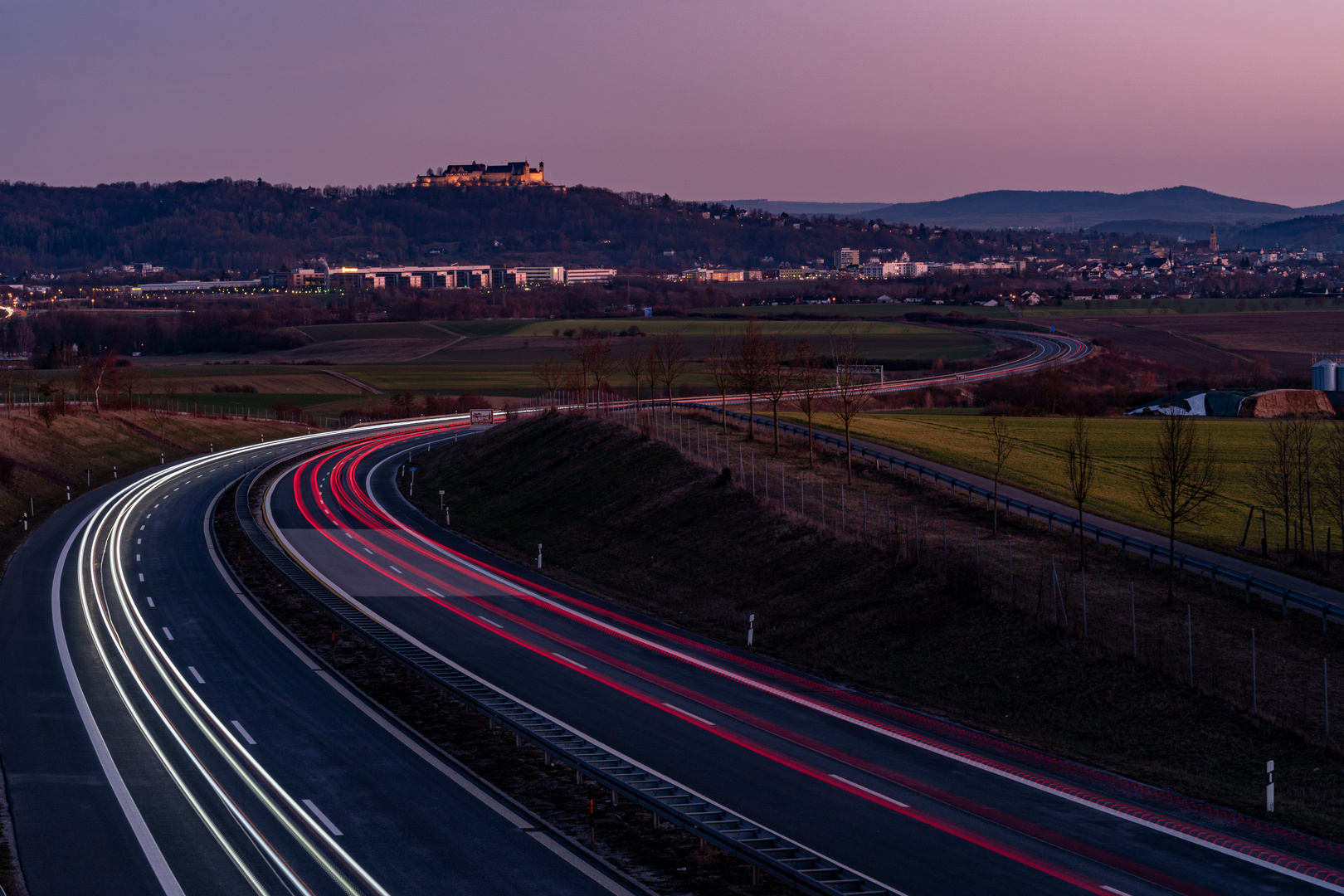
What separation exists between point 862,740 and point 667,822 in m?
6.57

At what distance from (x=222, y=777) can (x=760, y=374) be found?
46.9 metres

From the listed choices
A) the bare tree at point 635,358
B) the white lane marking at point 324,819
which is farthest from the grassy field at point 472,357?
the white lane marking at point 324,819

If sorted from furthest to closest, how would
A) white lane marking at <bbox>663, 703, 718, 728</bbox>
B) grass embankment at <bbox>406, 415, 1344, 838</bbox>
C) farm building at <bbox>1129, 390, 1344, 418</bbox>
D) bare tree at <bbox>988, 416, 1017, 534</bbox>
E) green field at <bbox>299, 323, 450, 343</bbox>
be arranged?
1. green field at <bbox>299, 323, 450, 343</bbox>
2. farm building at <bbox>1129, 390, 1344, 418</bbox>
3. bare tree at <bbox>988, 416, 1017, 534</bbox>
4. white lane marking at <bbox>663, 703, 718, 728</bbox>
5. grass embankment at <bbox>406, 415, 1344, 838</bbox>

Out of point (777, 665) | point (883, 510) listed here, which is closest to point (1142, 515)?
point (883, 510)

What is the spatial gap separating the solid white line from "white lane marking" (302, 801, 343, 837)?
8.89 ft

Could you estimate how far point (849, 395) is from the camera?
8506 cm

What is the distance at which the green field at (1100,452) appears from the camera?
4734cm

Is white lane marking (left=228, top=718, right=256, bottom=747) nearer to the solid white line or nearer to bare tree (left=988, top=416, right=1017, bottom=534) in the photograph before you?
the solid white line

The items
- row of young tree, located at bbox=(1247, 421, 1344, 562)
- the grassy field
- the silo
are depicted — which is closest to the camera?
row of young tree, located at bbox=(1247, 421, 1344, 562)

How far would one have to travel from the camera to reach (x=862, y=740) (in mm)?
26188

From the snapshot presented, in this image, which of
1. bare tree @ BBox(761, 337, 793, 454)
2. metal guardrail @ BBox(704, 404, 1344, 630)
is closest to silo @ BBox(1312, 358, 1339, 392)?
bare tree @ BBox(761, 337, 793, 454)

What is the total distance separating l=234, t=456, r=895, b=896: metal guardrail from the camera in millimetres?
18109

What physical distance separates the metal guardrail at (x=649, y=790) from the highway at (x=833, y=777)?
0.22 feet

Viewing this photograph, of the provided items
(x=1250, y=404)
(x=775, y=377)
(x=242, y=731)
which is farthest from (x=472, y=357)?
(x=242, y=731)
